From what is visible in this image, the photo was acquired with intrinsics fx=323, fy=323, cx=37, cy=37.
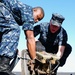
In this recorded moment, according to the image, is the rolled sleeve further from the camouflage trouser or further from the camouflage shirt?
the camouflage trouser

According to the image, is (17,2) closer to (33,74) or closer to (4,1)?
(4,1)

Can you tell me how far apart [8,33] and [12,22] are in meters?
0.27

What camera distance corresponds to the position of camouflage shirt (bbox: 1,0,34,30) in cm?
704

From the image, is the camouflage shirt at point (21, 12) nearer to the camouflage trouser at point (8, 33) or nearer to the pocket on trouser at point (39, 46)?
the camouflage trouser at point (8, 33)

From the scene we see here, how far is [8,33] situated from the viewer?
679cm

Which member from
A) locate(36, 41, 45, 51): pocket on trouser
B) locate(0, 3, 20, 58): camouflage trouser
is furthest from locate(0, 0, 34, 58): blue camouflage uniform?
locate(36, 41, 45, 51): pocket on trouser

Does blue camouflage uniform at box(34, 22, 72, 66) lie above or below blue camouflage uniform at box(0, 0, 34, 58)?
below

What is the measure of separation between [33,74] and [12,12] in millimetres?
3013

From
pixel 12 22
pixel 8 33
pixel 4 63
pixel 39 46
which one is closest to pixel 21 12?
pixel 12 22

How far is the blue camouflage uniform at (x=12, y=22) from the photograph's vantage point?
6.66 m

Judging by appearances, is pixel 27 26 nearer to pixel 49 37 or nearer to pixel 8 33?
pixel 8 33

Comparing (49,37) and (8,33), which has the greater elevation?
(8,33)

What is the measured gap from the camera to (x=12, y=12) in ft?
23.2

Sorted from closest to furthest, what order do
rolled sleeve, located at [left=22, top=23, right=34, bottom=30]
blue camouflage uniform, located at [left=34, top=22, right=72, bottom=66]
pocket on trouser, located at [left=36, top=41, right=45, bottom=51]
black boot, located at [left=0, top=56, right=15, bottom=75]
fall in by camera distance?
black boot, located at [left=0, top=56, right=15, bottom=75]
rolled sleeve, located at [left=22, top=23, right=34, bottom=30]
pocket on trouser, located at [left=36, top=41, right=45, bottom=51]
blue camouflage uniform, located at [left=34, top=22, right=72, bottom=66]
